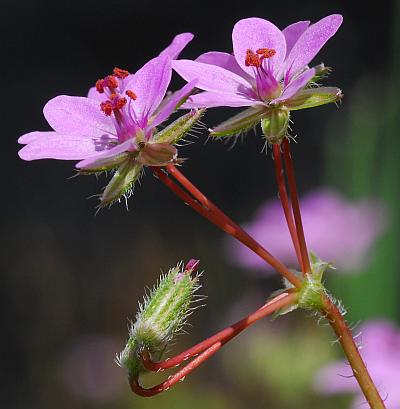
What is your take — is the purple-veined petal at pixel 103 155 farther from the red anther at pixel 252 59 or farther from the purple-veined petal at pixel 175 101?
the red anther at pixel 252 59

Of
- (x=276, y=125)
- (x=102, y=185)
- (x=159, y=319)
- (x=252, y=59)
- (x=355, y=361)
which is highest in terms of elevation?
(x=102, y=185)

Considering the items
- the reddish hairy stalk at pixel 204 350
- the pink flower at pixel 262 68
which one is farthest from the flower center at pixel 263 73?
the reddish hairy stalk at pixel 204 350

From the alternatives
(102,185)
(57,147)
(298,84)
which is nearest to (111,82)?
(57,147)

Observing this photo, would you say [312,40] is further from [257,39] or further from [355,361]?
[355,361]

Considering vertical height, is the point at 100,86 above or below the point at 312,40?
above

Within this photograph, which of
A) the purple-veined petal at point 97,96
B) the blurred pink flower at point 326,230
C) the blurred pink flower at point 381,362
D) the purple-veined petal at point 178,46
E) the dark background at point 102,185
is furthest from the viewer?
the dark background at point 102,185

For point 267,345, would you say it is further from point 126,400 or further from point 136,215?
point 136,215

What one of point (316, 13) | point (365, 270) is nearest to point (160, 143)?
point (365, 270)
